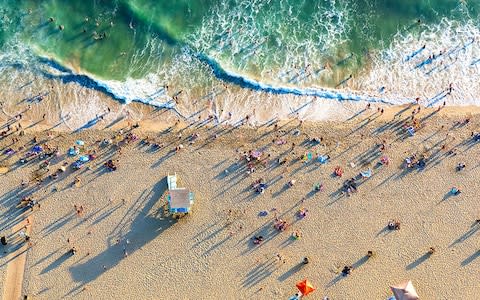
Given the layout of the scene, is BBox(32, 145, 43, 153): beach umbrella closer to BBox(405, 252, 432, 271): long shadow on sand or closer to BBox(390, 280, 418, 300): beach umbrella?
BBox(390, 280, 418, 300): beach umbrella

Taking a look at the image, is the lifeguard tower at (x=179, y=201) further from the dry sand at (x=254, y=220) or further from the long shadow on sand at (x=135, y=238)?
the long shadow on sand at (x=135, y=238)

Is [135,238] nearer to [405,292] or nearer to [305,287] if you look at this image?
[305,287]

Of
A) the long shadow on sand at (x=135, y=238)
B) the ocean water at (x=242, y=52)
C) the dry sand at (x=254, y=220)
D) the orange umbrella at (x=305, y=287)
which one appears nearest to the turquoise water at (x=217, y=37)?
the ocean water at (x=242, y=52)

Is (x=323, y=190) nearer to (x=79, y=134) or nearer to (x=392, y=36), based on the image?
(x=392, y=36)

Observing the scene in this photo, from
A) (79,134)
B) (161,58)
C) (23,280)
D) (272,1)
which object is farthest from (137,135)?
(272,1)

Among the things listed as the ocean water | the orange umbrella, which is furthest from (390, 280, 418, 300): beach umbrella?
the ocean water
